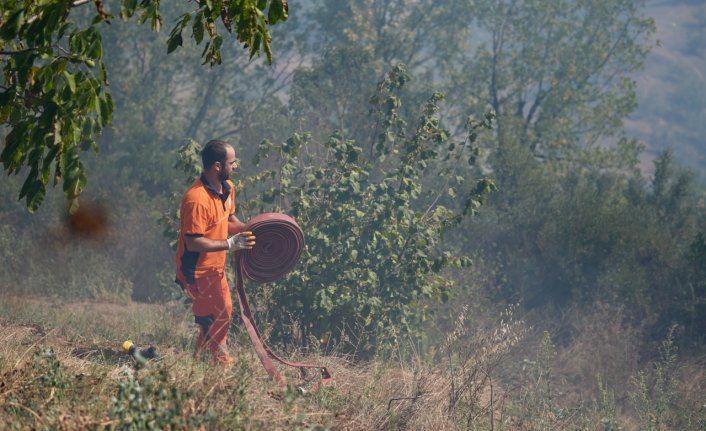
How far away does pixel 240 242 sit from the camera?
6.55 m

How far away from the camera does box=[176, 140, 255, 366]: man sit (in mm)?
6449

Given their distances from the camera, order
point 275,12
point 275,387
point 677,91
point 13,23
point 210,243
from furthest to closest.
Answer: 1. point 677,91
2. point 210,243
3. point 275,387
4. point 275,12
5. point 13,23

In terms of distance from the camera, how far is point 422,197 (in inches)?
600

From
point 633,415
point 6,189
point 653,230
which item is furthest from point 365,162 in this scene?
point 6,189

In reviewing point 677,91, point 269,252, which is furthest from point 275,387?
point 677,91

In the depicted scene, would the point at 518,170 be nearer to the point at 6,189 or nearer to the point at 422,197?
the point at 422,197

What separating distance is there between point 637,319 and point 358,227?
5.07 m

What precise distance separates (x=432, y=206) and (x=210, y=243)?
11.0 ft

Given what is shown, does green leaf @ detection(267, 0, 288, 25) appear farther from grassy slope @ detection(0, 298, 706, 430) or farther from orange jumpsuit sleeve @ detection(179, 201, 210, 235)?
orange jumpsuit sleeve @ detection(179, 201, 210, 235)

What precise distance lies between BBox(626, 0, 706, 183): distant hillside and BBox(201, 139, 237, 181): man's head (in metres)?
41.9

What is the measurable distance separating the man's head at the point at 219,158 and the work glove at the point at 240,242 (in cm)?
52

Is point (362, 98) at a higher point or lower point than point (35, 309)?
higher

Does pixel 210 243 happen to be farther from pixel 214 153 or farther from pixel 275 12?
pixel 275 12

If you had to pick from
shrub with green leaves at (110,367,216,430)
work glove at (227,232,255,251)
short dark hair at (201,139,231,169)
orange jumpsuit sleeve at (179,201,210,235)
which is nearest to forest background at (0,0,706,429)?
short dark hair at (201,139,231,169)
